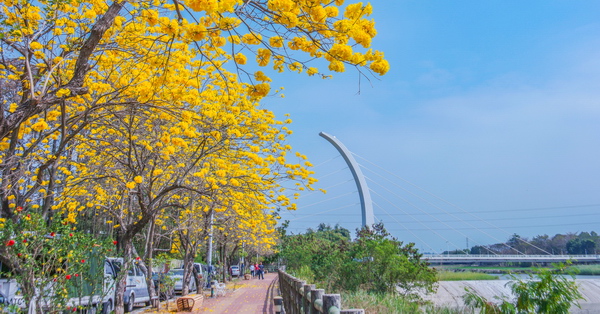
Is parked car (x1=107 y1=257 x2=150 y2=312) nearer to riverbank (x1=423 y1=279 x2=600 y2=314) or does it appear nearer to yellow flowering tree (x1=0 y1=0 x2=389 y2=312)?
yellow flowering tree (x1=0 y1=0 x2=389 y2=312)

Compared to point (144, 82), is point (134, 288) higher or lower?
lower

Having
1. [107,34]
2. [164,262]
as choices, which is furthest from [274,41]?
[164,262]

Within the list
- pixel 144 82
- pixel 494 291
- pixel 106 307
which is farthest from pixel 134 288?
pixel 494 291

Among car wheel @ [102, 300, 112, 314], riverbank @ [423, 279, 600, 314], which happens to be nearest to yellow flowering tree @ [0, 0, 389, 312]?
car wheel @ [102, 300, 112, 314]

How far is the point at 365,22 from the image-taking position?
418cm

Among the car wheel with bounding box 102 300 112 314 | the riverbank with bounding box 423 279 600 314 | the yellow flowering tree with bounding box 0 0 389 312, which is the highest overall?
the yellow flowering tree with bounding box 0 0 389 312

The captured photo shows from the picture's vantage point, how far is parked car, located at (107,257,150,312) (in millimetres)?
12273

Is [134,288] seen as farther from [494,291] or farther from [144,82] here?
[494,291]

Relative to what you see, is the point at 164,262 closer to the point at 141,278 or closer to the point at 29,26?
the point at 141,278

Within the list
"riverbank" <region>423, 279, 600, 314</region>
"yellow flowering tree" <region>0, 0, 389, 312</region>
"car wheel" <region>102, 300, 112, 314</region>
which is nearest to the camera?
"yellow flowering tree" <region>0, 0, 389, 312</region>

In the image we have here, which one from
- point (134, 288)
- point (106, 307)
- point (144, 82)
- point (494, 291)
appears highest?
point (144, 82)

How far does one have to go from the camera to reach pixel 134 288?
510 inches

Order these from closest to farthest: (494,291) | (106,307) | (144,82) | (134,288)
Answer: (144,82) < (106,307) < (134,288) < (494,291)

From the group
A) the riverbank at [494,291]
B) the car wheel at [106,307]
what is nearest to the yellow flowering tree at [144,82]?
the car wheel at [106,307]
